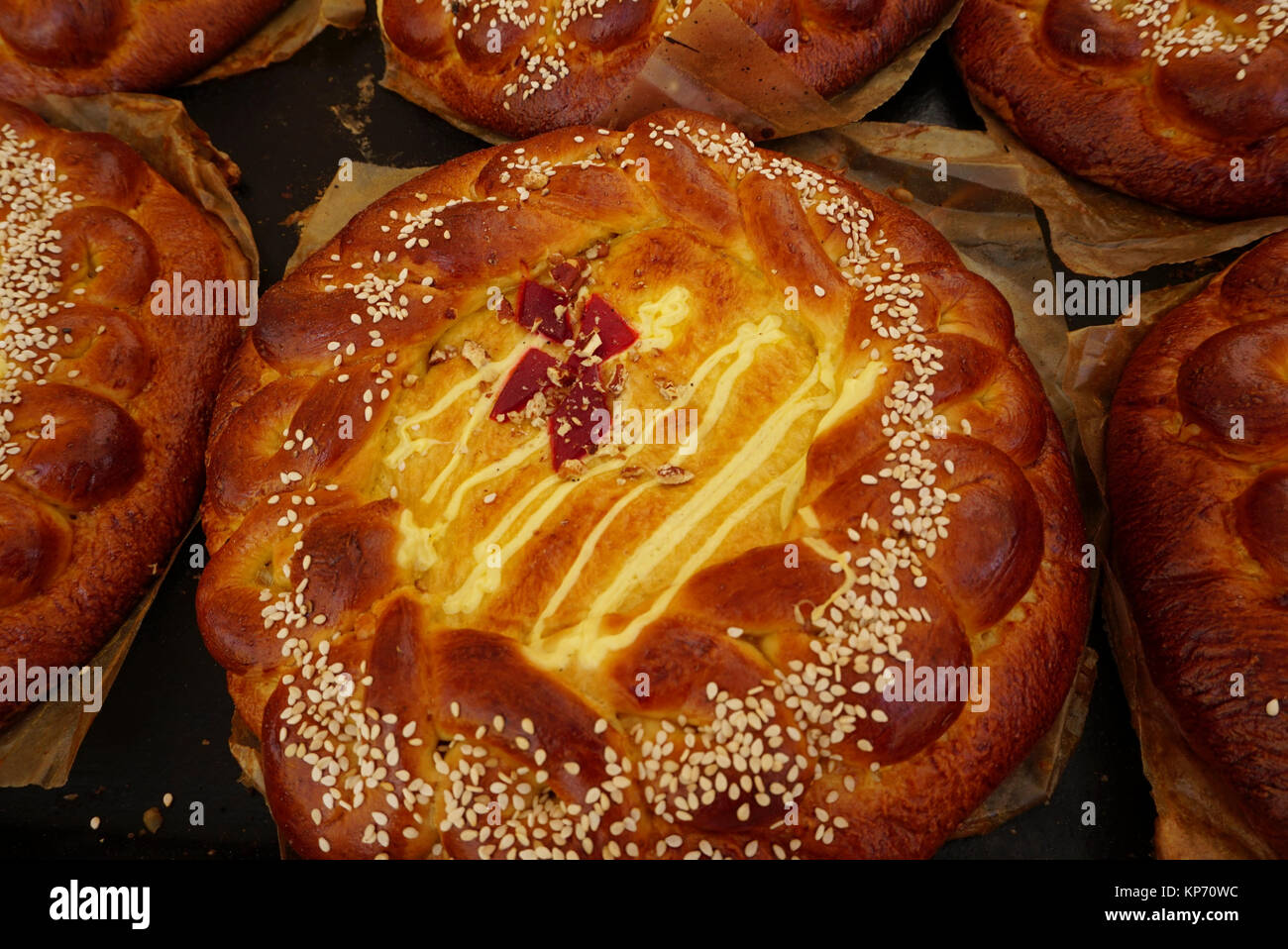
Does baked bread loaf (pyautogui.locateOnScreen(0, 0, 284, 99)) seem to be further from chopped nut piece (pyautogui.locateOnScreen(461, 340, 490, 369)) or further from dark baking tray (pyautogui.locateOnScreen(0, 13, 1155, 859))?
chopped nut piece (pyautogui.locateOnScreen(461, 340, 490, 369))

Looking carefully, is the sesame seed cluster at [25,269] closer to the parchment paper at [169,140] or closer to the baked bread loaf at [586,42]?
the parchment paper at [169,140]

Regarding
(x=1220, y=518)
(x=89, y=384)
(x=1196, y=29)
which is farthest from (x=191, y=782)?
(x=1196, y=29)

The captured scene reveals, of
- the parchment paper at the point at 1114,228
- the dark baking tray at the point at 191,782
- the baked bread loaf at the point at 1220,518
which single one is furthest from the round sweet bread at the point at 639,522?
the parchment paper at the point at 1114,228

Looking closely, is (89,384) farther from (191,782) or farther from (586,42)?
(586,42)

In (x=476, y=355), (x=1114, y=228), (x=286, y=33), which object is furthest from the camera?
(x=286, y=33)
